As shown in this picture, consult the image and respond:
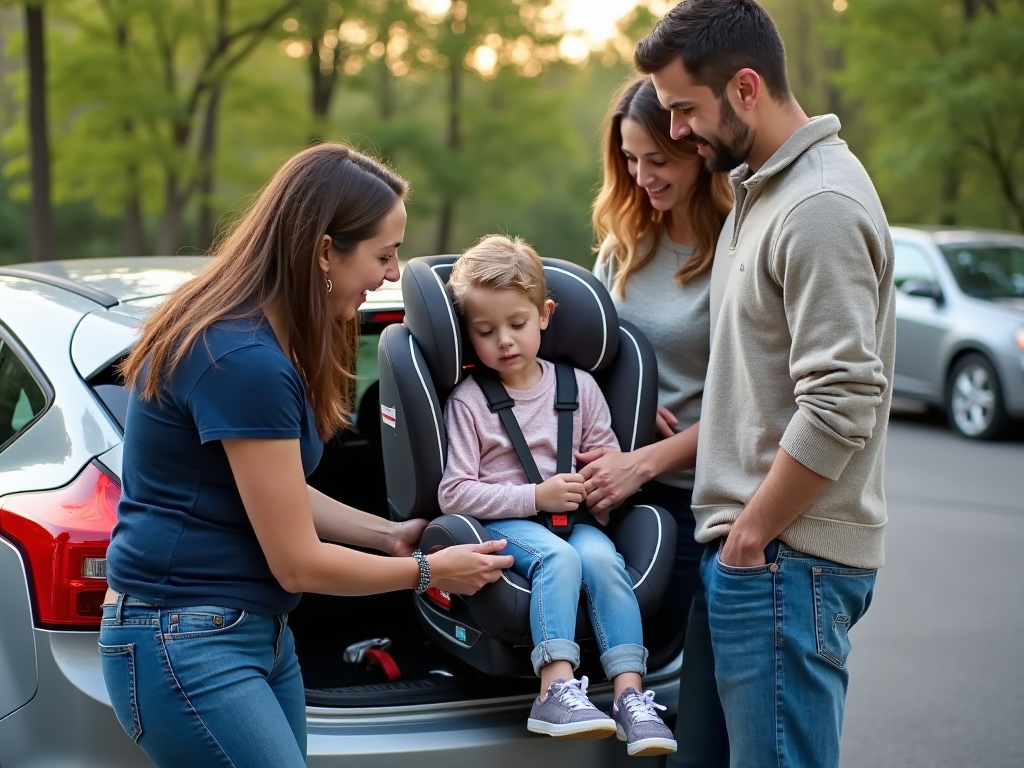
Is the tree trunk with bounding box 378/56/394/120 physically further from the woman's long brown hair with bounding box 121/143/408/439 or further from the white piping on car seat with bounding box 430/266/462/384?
the woman's long brown hair with bounding box 121/143/408/439

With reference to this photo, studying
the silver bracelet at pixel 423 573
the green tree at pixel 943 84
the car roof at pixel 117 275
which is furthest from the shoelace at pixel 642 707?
the green tree at pixel 943 84

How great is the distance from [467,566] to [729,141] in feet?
3.73

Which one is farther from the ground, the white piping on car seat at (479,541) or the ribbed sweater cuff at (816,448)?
the ribbed sweater cuff at (816,448)

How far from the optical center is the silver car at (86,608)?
251 centimetres

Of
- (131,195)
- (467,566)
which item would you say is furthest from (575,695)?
(131,195)

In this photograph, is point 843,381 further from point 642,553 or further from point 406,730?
point 406,730

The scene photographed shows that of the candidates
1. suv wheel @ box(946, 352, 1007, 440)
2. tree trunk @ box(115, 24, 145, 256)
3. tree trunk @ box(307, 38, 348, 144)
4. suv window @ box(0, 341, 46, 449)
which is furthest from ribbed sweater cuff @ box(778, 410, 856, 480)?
tree trunk @ box(307, 38, 348, 144)

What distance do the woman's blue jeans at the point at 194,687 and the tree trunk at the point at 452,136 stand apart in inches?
797

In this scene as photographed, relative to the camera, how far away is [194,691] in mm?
2123

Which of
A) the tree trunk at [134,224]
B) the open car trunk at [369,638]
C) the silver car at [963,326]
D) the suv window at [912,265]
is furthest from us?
the tree trunk at [134,224]

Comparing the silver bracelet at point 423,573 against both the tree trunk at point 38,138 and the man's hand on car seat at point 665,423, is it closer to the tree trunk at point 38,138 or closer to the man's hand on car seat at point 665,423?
the man's hand on car seat at point 665,423

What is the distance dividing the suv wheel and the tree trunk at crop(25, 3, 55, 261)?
1148 cm

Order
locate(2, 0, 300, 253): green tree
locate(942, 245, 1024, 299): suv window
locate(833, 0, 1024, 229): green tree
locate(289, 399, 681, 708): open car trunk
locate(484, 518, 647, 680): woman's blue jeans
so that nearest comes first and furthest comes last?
locate(484, 518, 647, 680): woman's blue jeans < locate(289, 399, 681, 708): open car trunk < locate(942, 245, 1024, 299): suv window < locate(2, 0, 300, 253): green tree < locate(833, 0, 1024, 229): green tree

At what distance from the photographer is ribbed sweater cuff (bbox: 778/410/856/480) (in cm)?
240
